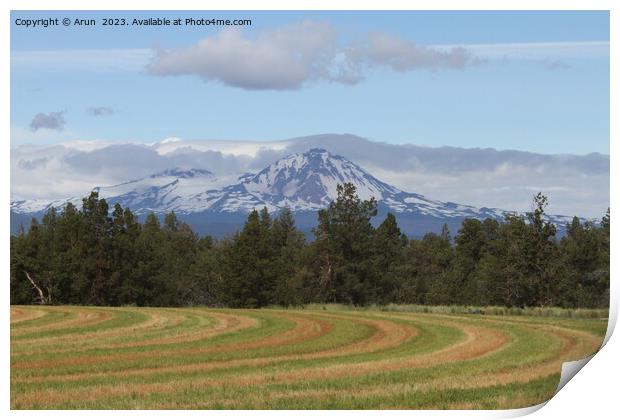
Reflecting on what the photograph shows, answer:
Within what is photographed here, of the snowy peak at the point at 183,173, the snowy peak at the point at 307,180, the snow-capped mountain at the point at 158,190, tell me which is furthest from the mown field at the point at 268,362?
the snowy peak at the point at 183,173

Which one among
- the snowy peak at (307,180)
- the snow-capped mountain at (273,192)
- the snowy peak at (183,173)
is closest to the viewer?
the snowy peak at (183,173)

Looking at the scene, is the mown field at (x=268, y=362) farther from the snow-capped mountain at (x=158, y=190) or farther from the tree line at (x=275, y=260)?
the snow-capped mountain at (x=158, y=190)

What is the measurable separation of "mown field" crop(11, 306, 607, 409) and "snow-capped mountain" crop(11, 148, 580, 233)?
1.75m

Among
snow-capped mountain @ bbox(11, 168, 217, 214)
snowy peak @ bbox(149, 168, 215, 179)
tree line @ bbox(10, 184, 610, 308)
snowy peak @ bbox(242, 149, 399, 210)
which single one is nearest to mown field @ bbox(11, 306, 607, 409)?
tree line @ bbox(10, 184, 610, 308)

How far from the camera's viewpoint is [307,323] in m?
14.3

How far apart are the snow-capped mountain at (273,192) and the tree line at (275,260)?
26cm

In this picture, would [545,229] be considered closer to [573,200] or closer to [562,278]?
[573,200]

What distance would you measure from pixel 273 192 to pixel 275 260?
788cm

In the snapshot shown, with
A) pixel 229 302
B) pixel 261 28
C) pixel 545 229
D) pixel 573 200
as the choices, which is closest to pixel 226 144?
pixel 261 28

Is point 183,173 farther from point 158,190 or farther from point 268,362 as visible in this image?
point 268,362

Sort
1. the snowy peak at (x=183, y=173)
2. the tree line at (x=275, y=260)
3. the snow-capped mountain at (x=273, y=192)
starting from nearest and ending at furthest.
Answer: the snowy peak at (x=183, y=173) < the snow-capped mountain at (x=273, y=192) < the tree line at (x=275, y=260)

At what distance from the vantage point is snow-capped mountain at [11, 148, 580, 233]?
39.1ft

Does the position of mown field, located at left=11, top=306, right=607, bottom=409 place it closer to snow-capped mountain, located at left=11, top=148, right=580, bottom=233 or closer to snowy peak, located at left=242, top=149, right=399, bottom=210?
snow-capped mountain, located at left=11, top=148, right=580, bottom=233

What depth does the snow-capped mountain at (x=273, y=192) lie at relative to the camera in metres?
11.9
